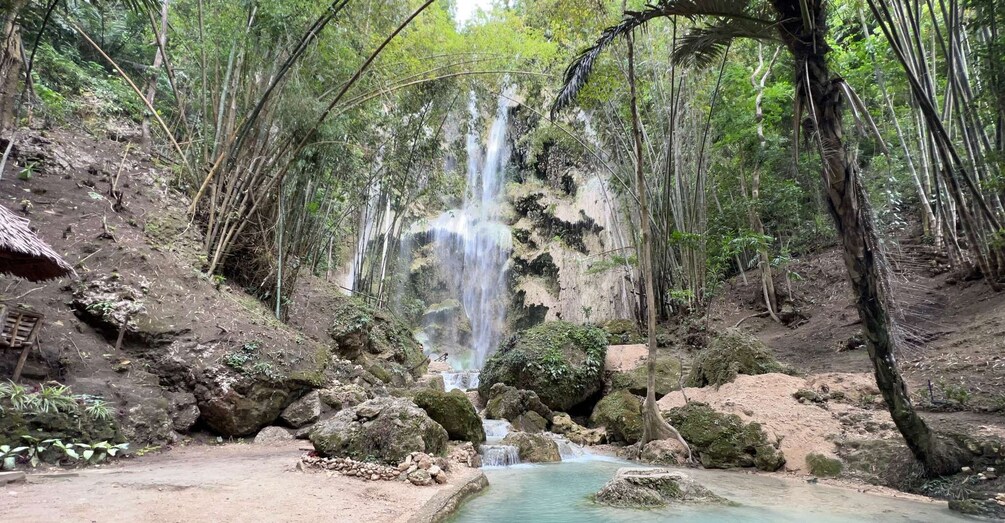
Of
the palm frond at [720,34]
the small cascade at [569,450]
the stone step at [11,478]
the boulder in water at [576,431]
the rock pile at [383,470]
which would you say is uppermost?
the palm frond at [720,34]

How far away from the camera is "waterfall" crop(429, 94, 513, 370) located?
1992cm

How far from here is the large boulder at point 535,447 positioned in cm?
673

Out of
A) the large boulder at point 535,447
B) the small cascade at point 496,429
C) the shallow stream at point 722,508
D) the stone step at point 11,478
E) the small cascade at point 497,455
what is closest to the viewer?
the stone step at point 11,478

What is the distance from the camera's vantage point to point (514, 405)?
A: 28.1 ft

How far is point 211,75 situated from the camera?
25.9 ft

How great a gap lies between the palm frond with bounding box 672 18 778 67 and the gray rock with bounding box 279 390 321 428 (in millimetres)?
6149

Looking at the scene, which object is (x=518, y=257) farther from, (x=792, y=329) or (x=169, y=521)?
(x=169, y=521)

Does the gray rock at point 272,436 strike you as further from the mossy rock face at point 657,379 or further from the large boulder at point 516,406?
the mossy rock face at point 657,379

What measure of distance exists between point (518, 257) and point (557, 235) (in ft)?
6.26

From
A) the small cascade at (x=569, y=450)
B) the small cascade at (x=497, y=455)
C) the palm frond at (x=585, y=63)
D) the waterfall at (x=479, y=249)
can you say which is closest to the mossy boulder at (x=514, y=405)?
the small cascade at (x=569, y=450)

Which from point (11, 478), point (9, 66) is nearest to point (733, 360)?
point (11, 478)

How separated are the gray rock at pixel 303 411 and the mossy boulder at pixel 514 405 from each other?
317 centimetres

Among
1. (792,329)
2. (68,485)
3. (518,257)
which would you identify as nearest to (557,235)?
(518,257)

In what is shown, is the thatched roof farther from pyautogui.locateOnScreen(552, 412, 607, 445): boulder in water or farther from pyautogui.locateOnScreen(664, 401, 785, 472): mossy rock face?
pyautogui.locateOnScreen(664, 401, 785, 472): mossy rock face
